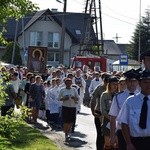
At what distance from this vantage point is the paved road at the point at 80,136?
1434 cm

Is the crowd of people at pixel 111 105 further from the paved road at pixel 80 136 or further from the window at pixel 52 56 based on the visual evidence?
the window at pixel 52 56

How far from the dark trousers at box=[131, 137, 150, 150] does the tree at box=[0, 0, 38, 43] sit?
2.32 meters

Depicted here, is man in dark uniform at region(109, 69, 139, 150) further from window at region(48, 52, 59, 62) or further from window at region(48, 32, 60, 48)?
window at region(48, 52, 59, 62)

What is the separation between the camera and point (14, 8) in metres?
8.26

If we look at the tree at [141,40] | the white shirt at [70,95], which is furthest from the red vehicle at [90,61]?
the tree at [141,40]

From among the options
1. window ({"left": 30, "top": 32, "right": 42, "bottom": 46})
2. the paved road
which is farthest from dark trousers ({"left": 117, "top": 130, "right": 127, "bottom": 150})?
window ({"left": 30, "top": 32, "right": 42, "bottom": 46})

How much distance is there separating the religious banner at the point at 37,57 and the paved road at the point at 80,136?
440 centimetres

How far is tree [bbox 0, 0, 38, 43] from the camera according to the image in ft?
26.5

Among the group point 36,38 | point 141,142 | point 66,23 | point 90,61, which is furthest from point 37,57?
point 66,23

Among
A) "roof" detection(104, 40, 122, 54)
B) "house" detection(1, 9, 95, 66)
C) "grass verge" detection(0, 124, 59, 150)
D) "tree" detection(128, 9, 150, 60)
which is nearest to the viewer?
"grass verge" detection(0, 124, 59, 150)

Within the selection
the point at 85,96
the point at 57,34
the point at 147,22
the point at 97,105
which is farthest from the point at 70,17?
the point at 97,105

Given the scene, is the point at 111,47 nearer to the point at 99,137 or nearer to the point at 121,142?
the point at 99,137

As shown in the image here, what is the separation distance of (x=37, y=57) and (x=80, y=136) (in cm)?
905

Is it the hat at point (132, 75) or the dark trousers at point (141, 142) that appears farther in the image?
the hat at point (132, 75)
